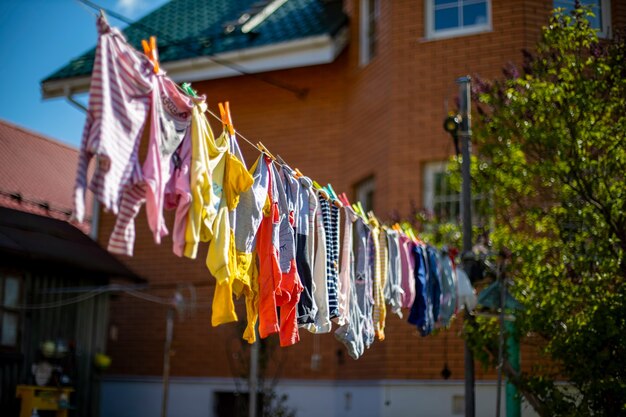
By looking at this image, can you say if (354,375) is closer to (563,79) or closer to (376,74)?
(376,74)

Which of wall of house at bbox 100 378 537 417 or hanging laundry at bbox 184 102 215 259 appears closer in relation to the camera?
hanging laundry at bbox 184 102 215 259

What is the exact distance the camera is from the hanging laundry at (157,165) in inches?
229

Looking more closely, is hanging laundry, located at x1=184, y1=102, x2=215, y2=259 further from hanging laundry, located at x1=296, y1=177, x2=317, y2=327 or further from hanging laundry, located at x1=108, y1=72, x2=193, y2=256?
hanging laundry, located at x1=296, y1=177, x2=317, y2=327

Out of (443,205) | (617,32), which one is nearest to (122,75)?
(617,32)

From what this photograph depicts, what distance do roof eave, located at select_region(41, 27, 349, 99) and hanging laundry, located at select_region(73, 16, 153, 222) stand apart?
380 inches

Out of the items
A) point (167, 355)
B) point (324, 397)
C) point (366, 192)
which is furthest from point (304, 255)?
point (366, 192)

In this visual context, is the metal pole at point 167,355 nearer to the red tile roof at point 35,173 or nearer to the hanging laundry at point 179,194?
the red tile roof at point 35,173

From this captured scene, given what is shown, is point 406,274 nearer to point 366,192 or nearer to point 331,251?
point 331,251

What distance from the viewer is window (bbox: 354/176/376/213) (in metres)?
15.5

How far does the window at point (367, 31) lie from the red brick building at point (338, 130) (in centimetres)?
3

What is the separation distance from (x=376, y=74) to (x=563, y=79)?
4.74 m

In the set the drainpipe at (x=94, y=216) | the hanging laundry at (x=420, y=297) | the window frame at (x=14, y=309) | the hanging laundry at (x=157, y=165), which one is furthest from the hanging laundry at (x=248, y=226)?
the drainpipe at (x=94, y=216)

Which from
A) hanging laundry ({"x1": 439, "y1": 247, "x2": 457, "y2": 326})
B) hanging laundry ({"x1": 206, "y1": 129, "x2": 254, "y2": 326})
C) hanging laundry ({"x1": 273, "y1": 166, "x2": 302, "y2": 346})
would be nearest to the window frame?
hanging laundry ({"x1": 439, "y1": 247, "x2": 457, "y2": 326})

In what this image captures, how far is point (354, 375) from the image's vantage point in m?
14.6
